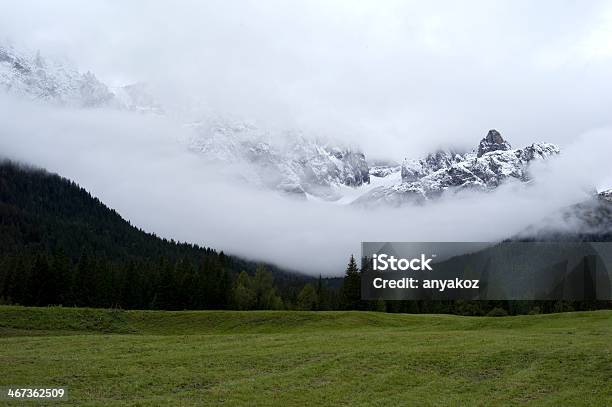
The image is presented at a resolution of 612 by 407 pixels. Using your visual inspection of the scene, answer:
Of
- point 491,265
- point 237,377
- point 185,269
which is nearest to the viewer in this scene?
point 237,377

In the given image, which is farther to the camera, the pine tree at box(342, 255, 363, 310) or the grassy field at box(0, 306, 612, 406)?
the pine tree at box(342, 255, 363, 310)

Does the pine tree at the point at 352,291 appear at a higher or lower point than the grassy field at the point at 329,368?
higher

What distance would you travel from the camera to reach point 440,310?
390ft

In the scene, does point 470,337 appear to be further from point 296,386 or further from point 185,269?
point 185,269

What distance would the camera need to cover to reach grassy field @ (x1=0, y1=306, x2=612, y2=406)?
29.0 meters

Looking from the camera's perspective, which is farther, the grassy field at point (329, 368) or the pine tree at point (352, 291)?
the pine tree at point (352, 291)

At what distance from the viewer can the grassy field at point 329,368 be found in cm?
2895

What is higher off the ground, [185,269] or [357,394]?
[185,269]

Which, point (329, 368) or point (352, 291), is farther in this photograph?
point (352, 291)

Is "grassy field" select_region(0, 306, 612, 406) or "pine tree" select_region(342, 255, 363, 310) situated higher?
"pine tree" select_region(342, 255, 363, 310)

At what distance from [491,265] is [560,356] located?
112m

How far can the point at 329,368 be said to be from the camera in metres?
34.8

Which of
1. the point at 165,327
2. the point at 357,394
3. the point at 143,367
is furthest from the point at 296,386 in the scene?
the point at 165,327

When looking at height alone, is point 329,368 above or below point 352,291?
below
